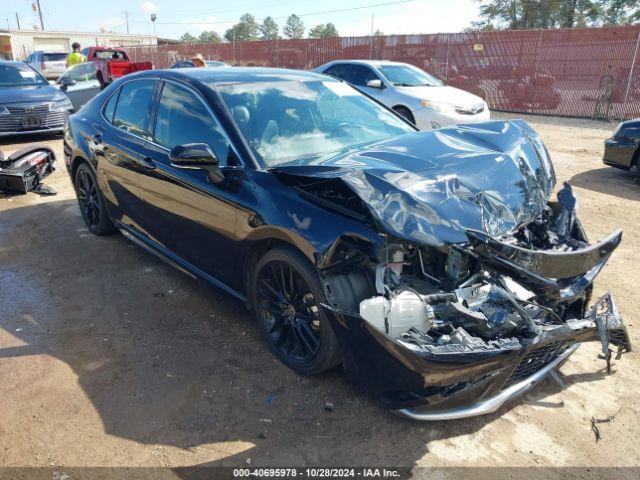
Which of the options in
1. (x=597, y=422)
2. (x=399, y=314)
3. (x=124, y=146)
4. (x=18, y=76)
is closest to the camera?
(x=399, y=314)

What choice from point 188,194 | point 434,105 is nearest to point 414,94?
point 434,105

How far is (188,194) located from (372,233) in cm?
157

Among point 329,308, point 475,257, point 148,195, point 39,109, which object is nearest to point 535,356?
point 475,257

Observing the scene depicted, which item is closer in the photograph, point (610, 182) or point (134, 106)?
point (134, 106)

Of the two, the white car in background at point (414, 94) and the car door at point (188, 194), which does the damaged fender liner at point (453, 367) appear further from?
the white car in background at point (414, 94)

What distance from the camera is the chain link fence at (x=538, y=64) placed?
14.1 m

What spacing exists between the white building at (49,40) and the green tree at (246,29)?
42267 millimetres

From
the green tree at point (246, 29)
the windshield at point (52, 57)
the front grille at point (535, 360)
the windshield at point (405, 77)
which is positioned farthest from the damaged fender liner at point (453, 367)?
the green tree at point (246, 29)

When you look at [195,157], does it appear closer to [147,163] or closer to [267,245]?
[267,245]

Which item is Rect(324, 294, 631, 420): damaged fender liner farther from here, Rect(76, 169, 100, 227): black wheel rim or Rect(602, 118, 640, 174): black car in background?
Rect(602, 118, 640, 174): black car in background

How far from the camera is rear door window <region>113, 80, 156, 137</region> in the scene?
408cm

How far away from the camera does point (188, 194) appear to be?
350 centimetres

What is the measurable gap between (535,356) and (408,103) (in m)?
7.78

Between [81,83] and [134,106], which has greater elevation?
[134,106]
